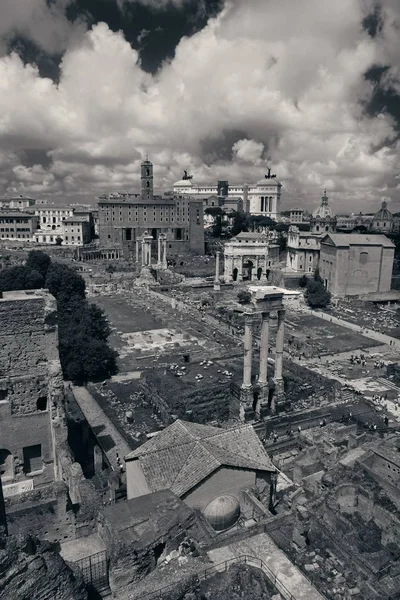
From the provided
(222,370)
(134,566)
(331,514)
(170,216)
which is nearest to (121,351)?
(222,370)

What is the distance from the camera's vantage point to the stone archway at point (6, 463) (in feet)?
63.7

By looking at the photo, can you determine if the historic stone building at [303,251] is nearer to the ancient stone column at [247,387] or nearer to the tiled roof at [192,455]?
the ancient stone column at [247,387]

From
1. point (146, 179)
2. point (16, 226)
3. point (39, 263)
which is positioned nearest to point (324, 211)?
point (146, 179)

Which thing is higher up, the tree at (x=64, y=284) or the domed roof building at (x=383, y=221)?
the domed roof building at (x=383, y=221)

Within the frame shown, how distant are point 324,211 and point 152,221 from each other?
46761mm

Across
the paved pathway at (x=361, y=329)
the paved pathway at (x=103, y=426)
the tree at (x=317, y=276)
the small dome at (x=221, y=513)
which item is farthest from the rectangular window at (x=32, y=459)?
A: the tree at (x=317, y=276)

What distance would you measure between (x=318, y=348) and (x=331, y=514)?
102ft

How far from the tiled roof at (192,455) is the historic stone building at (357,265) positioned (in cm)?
6551

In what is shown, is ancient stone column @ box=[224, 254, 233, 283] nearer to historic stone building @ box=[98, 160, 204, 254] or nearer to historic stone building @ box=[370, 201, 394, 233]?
historic stone building @ box=[98, 160, 204, 254]

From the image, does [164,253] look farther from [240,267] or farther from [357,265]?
[357,265]

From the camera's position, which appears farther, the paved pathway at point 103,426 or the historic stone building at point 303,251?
the historic stone building at point 303,251

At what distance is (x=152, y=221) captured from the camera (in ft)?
406

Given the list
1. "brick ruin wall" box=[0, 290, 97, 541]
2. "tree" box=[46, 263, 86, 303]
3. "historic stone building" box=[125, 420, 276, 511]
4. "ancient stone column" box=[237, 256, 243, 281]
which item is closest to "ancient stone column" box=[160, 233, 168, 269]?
"ancient stone column" box=[237, 256, 243, 281]

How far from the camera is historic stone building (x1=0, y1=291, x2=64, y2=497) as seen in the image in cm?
1927
